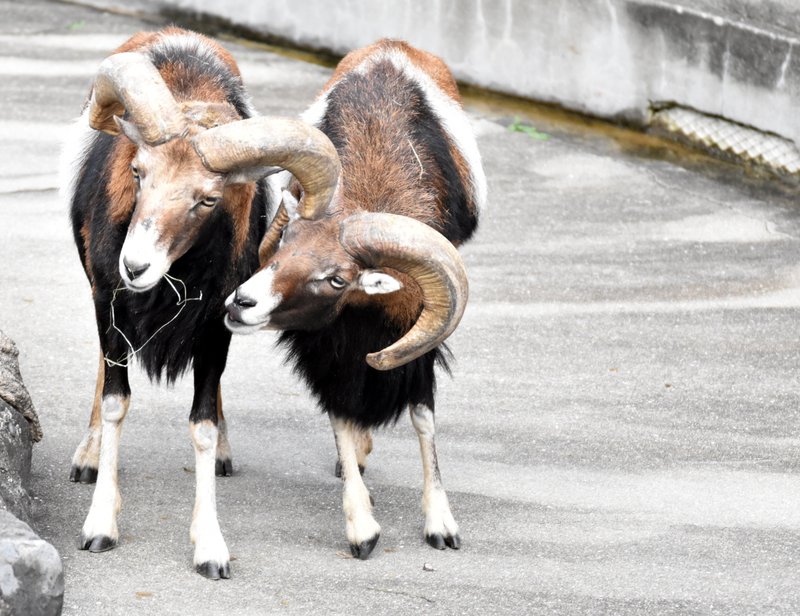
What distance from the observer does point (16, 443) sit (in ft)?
21.0

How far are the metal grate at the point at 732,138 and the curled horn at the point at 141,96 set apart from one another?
7.09 m

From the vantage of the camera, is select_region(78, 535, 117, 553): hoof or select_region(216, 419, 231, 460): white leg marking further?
select_region(216, 419, 231, 460): white leg marking

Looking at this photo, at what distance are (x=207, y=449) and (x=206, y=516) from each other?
1.04 ft

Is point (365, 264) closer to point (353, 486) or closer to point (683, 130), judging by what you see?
point (353, 486)

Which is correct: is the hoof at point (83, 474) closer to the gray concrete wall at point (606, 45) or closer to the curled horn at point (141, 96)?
the curled horn at point (141, 96)

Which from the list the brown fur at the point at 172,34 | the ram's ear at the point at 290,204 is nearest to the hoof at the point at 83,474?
the ram's ear at the point at 290,204

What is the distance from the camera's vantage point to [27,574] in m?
5.30

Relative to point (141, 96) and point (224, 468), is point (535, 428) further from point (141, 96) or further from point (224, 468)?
point (141, 96)

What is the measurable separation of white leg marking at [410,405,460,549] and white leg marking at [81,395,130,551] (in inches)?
56.4

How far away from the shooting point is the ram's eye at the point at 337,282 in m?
6.02

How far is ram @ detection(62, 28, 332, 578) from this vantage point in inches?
226

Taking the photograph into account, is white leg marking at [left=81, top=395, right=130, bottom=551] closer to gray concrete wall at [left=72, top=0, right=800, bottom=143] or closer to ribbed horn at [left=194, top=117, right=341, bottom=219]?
ribbed horn at [left=194, top=117, right=341, bottom=219]

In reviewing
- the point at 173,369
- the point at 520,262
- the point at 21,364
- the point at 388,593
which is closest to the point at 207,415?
the point at 173,369

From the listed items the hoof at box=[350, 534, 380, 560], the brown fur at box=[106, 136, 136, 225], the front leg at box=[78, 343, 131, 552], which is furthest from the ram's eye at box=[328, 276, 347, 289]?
the hoof at box=[350, 534, 380, 560]
